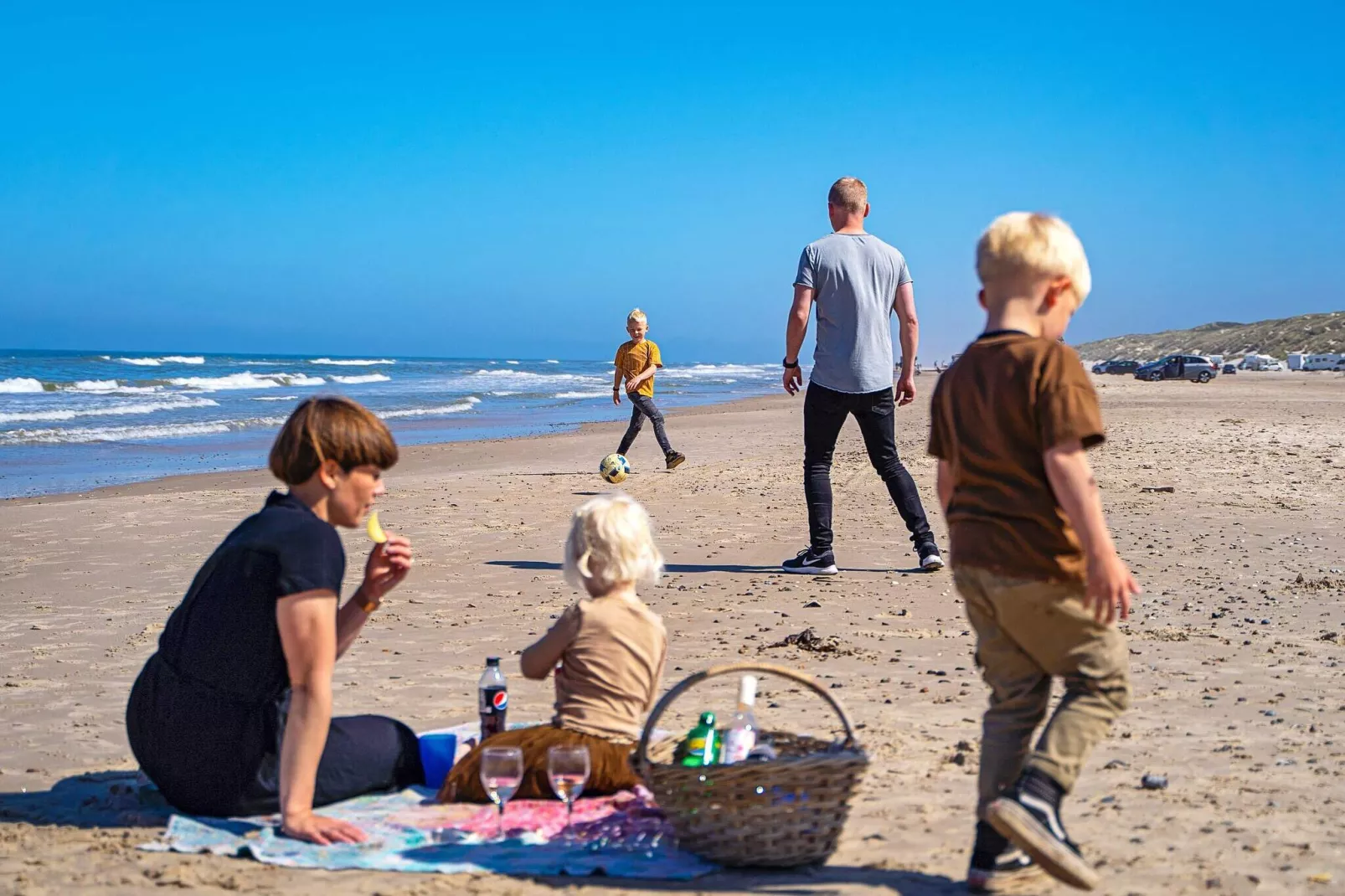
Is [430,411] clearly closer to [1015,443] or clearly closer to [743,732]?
[743,732]

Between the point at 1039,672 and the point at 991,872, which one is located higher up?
the point at 1039,672

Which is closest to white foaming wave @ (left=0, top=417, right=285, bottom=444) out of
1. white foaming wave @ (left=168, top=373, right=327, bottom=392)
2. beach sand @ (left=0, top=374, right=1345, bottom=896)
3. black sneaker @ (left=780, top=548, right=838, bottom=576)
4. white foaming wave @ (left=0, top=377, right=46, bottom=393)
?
beach sand @ (left=0, top=374, right=1345, bottom=896)

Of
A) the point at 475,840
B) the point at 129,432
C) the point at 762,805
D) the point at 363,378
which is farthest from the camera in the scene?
the point at 363,378

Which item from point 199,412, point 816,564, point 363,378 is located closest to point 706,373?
point 363,378

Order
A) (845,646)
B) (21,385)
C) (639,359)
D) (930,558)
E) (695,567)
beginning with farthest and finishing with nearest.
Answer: (21,385)
(639,359)
(695,567)
(930,558)
(845,646)

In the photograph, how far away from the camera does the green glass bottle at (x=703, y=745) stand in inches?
150

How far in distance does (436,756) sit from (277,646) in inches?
31.6

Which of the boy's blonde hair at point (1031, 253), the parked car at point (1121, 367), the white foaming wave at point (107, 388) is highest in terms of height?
the parked car at point (1121, 367)

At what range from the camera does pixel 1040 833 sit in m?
2.82

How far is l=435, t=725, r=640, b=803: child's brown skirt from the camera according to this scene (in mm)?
3807

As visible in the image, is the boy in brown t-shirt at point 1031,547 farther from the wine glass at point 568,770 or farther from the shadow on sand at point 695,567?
the shadow on sand at point 695,567

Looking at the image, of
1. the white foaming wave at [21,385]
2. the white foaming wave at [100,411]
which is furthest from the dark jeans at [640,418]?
the white foaming wave at [21,385]

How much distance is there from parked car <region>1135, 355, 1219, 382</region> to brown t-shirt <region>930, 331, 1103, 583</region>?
50.3 meters

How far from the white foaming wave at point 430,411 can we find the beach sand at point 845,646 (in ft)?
50.9
